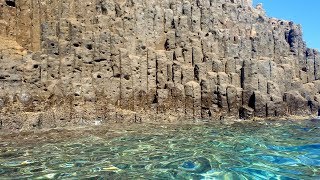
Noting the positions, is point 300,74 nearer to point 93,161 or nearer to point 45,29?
point 45,29

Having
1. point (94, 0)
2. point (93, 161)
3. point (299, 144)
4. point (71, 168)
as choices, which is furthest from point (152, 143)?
point (94, 0)

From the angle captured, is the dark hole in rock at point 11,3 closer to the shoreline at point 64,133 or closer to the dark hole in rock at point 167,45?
the shoreline at point 64,133

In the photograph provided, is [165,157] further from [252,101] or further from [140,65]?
[252,101]

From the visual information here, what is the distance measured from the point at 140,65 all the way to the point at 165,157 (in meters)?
9.68

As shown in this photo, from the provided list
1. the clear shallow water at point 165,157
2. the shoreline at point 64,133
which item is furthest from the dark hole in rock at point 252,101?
the shoreline at point 64,133

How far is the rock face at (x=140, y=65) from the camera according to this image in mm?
14828

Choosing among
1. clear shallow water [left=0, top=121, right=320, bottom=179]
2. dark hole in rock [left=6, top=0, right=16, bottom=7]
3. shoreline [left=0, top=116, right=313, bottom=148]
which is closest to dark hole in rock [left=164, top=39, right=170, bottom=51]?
shoreline [left=0, top=116, right=313, bottom=148]

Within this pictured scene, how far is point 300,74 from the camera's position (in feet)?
74.6

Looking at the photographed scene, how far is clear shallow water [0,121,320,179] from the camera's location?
257 inches

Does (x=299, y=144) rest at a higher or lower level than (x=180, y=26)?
lower

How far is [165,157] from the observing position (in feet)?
26.2

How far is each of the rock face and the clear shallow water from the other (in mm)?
3985

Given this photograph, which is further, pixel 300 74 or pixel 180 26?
pixel 300 74

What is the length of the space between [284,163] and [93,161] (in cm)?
445
